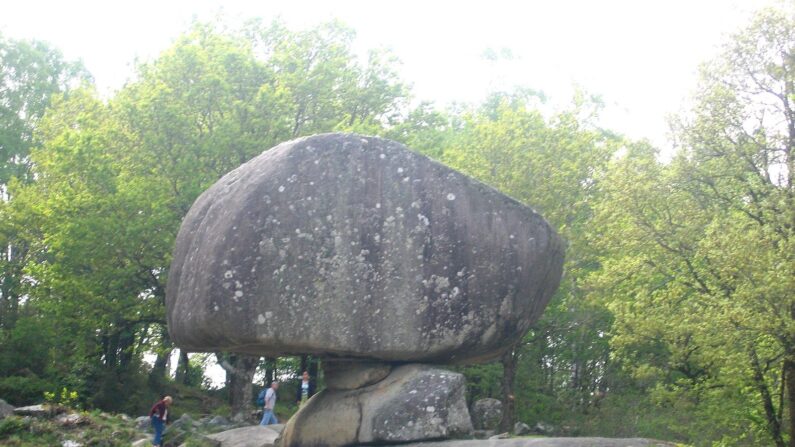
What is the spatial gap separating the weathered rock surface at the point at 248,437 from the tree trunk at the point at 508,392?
9973 millimetres

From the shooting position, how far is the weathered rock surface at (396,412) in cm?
1452

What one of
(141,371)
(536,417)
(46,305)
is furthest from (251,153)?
(536,417)

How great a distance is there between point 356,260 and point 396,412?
2.59 meters

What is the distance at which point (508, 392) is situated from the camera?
88.6 feet

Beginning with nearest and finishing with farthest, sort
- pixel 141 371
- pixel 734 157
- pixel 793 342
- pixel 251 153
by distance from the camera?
pixel 793 342
pixel 734 157
pixel 251 153
pixel 141 371

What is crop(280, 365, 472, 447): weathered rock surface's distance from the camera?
14523 mm

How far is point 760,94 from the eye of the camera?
1852 centimetres

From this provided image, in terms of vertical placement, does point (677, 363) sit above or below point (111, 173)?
below

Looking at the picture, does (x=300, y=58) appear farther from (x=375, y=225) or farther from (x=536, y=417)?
(x=375, y=225)

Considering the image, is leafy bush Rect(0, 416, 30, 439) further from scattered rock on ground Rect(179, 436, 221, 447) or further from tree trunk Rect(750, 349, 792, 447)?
tree trunk Rect(750, 349, 792, 447)

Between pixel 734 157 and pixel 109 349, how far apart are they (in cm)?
2555

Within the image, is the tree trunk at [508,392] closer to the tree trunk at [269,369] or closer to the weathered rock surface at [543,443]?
the weathered rock surface at [543,443]

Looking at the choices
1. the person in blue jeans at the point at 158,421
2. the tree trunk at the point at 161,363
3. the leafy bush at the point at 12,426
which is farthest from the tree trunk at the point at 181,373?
the person in blue jeans at the point at 158,421

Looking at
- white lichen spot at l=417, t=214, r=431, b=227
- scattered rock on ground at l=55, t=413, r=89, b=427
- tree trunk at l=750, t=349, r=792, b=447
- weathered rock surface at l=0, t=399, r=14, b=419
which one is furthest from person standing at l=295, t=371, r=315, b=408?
tree trunk at l=750, t=349, r=792, b=447
